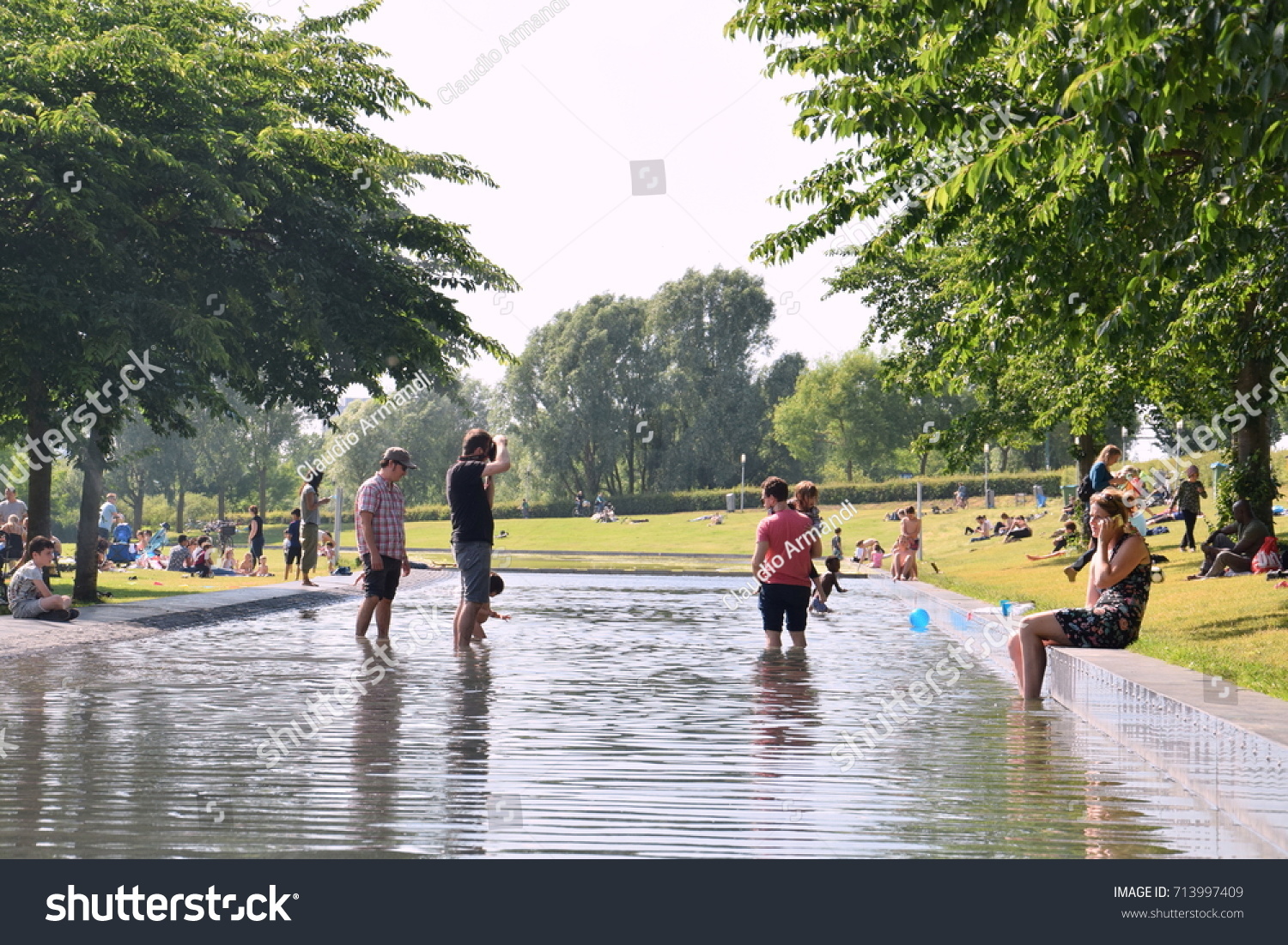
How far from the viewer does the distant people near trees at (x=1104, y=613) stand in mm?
10352

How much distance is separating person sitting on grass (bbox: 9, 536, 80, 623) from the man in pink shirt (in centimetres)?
769

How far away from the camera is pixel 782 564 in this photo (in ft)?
46.8

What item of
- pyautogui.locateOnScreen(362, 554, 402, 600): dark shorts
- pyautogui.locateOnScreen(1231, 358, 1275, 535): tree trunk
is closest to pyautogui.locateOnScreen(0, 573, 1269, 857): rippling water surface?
pyautogui.locateOnScreen(362, 554, 402, 600): dark shorts

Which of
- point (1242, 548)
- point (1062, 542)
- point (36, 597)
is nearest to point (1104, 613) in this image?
point (36, 597)

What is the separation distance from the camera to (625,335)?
86562mm

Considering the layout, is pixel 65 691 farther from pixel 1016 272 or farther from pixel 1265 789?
pixel 1016 272

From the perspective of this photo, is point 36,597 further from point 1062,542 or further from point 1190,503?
point 1062,542

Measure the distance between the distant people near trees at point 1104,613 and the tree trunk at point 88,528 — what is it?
46.8ft

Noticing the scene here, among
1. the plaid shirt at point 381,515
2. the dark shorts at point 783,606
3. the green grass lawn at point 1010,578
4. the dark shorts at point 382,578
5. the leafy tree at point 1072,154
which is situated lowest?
the green grass lawn at point 1010,578

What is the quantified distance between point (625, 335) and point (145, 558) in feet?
160

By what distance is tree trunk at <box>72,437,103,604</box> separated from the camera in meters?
20.8

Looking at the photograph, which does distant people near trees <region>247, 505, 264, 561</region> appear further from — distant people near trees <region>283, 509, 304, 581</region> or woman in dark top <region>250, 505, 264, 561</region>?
distant people near trees <region>283, 509, 304, 581</region>

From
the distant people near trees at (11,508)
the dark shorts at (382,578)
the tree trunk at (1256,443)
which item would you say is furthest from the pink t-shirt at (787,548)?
the distant people near trees at (11,508)

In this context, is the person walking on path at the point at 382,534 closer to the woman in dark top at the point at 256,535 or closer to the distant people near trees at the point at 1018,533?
the woman in dark top at the point at 256,535
